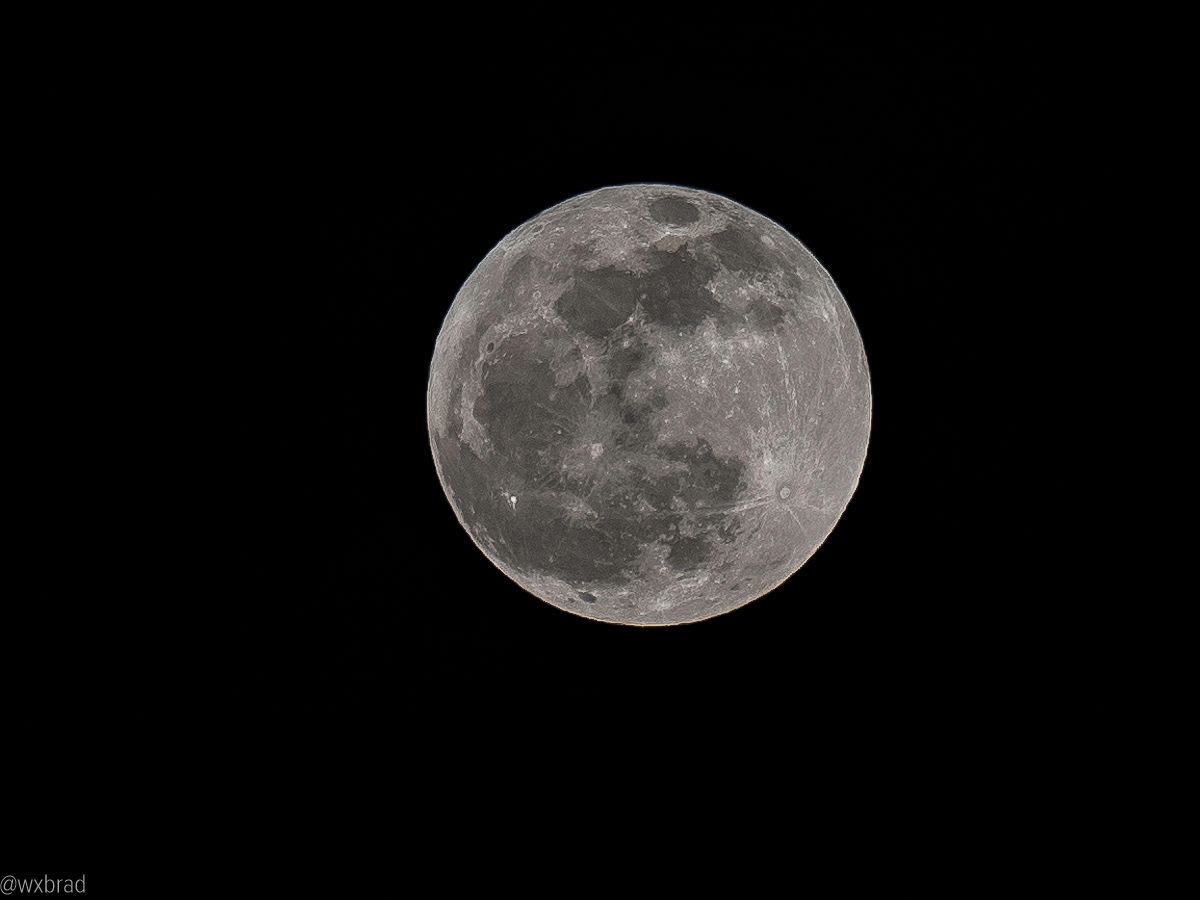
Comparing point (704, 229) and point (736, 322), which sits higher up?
point (704, 229)

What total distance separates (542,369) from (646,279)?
68 centimetres

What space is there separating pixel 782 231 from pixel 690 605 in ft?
7.25

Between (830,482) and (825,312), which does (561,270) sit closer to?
(825,312)

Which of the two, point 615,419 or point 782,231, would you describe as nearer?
point 615,419

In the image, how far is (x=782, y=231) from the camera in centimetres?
569

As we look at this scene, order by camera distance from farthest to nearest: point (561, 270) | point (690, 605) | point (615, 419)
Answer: point (690, 605), point (561, 270), point (615, 419)

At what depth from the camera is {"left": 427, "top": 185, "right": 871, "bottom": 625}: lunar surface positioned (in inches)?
187

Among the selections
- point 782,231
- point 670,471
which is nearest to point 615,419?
point 670,471

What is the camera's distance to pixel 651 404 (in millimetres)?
4711

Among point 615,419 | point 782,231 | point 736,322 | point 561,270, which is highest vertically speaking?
point 782,231

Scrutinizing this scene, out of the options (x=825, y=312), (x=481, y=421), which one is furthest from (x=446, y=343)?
(x=825, y=312)

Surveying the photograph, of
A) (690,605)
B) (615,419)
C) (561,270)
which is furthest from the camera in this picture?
(690,605)

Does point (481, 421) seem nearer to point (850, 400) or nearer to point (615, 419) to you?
point (615, 419)

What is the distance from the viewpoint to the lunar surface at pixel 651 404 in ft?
15.6
